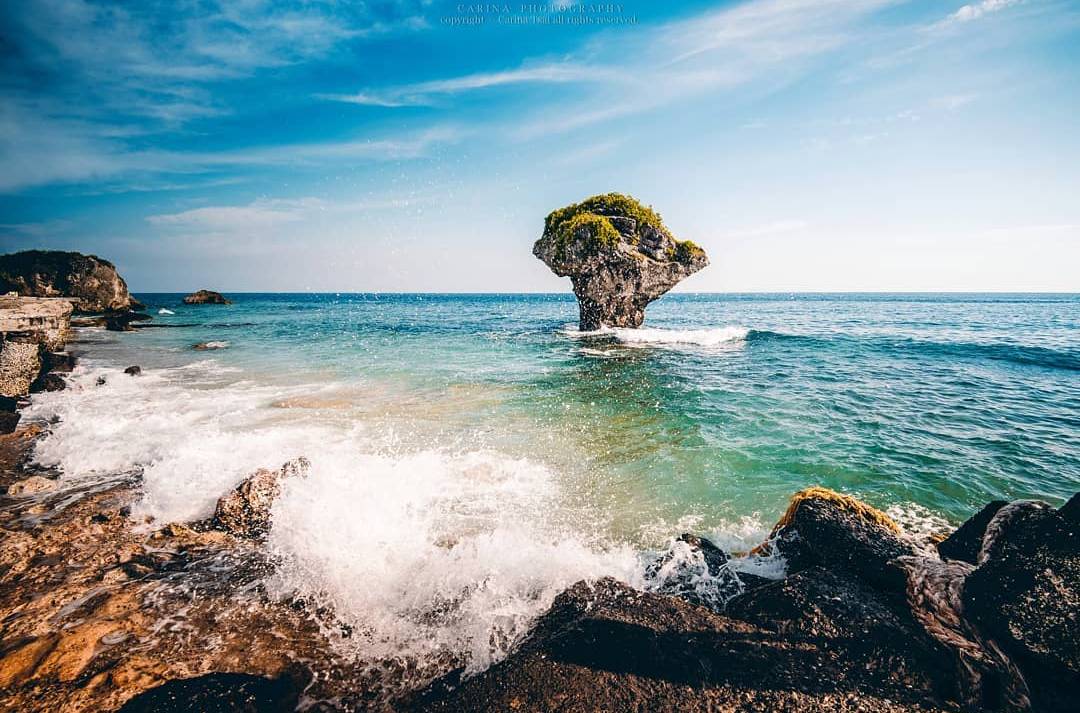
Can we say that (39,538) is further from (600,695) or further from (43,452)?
(600,695)

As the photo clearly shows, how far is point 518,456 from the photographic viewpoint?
9828 millimetres

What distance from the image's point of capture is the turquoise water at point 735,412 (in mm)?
8641

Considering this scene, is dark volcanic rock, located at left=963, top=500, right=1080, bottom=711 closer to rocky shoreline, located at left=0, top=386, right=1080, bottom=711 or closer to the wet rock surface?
rocky shoreline, located at left=0, top=386, right=1080, bottom=711

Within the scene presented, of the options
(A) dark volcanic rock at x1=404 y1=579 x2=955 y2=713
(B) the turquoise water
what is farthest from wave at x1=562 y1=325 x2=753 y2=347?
(A) dark volcanic rock at x1=404 y1=579 x2=955 y2=713

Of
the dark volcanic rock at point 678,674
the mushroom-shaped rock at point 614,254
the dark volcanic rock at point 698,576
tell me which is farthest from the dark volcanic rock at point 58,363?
the mushroom-shaped rock at point 614,254

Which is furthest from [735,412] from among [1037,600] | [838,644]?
[838,644]

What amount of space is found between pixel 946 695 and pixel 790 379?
16.3 m

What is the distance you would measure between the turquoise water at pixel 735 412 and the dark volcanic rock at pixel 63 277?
25833mm

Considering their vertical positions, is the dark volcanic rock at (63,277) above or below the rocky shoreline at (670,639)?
above

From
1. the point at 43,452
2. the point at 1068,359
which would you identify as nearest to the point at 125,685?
the point at 43,452

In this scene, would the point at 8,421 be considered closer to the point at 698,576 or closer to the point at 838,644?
the point at 698,576

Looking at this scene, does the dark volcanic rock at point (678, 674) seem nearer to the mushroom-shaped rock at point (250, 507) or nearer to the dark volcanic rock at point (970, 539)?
the dark volcanic rock at point (970, 539)

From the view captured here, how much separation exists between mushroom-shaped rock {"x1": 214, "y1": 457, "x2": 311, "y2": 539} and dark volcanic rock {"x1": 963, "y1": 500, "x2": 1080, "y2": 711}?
854cm

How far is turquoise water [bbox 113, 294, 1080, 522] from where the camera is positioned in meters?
8.64
